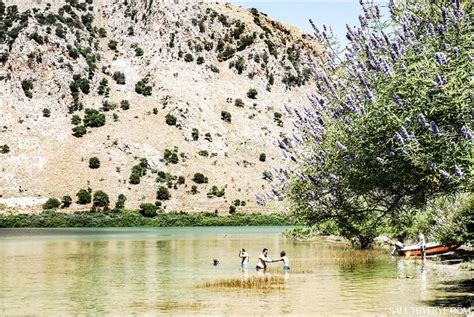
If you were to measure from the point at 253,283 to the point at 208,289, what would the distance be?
318 centimetres

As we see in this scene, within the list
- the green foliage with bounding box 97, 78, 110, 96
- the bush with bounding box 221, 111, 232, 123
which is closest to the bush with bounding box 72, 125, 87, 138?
the green foliage with bounding box 97, 78, 110, 96

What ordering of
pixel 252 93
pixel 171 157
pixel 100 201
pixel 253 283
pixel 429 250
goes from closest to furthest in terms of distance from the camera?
1. pixel 253 283
2. pixel 429 250
3. pixel 100 201
4. pixel 171 157
5. pixel 252 93

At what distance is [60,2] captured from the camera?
181 metres

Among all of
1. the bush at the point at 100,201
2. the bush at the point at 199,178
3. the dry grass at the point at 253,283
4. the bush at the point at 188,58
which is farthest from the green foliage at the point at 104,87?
the dry grass at the point at 253,283

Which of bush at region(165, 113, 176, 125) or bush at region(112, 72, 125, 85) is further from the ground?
bush at region(112, 72, 125, 85)

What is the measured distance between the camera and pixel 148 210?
436ft

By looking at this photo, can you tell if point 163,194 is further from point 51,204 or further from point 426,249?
point 426,249

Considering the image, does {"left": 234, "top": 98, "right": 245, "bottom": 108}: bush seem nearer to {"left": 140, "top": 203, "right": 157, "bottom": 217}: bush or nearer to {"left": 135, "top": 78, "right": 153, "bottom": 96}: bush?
{"left": 135, "top": 78, "right": 153, "bottom": 96}: bush

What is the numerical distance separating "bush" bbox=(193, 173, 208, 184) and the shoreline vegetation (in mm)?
10151

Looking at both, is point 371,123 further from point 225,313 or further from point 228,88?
point 228,88

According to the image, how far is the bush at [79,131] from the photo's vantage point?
5842 inches

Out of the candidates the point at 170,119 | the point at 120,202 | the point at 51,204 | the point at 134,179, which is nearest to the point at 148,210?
the point at 120,202

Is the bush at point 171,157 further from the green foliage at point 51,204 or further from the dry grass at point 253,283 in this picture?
the dry grass at point 253,283

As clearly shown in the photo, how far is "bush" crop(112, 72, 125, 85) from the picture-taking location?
166m
